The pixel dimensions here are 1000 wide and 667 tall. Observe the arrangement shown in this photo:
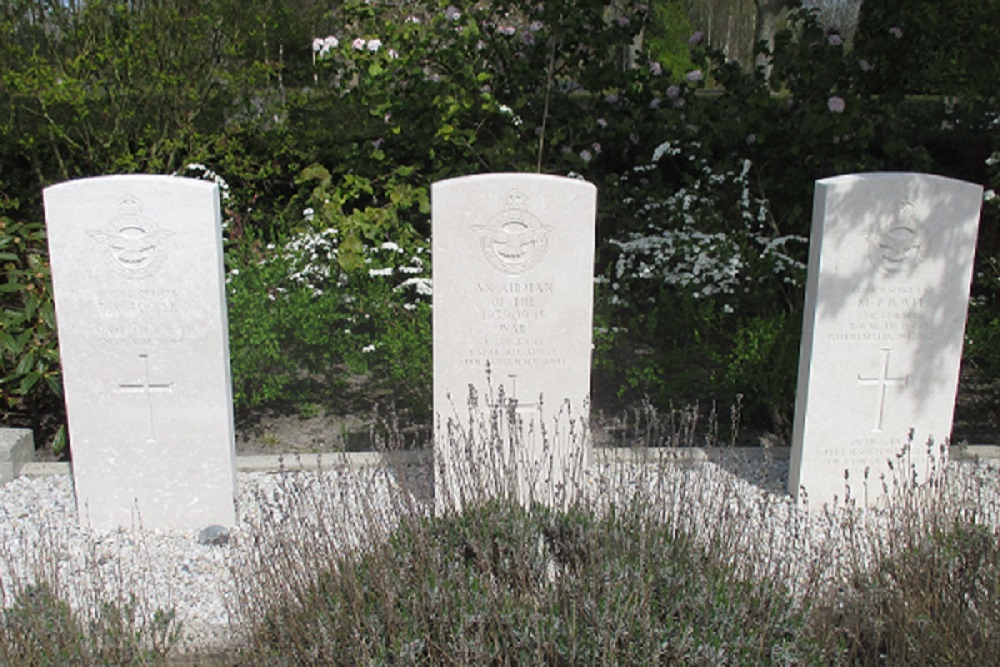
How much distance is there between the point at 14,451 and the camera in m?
4.66

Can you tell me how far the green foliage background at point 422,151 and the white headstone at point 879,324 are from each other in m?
0.82

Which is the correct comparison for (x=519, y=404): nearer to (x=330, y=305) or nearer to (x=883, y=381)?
(x=883, y=381)

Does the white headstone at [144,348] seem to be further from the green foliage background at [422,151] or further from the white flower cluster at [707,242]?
the white flower cluster at [707,242]

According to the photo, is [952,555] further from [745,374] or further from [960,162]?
[960,162]

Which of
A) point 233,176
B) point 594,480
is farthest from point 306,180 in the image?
point 594,480

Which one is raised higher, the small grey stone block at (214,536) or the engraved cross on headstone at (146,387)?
the engraved cross on headstone at (146,387)

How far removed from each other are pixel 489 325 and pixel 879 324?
181 cm

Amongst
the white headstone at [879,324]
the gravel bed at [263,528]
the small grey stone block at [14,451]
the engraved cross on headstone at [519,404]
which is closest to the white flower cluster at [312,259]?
the gravel bed at [263,528]

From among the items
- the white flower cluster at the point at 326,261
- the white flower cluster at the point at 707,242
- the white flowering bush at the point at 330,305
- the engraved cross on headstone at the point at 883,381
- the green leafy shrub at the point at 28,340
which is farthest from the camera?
the white flower cluster at the point at 326,261

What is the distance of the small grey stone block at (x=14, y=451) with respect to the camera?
4609 millimetres

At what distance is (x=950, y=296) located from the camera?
162 inches

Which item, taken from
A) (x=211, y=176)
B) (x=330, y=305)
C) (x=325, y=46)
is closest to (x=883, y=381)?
(x=330, y=305)

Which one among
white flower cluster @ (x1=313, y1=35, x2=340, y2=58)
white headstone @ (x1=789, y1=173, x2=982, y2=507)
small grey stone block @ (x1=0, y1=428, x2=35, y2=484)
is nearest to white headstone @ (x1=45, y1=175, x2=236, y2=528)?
small grey stone block @ (x1=0, y1=428, x2=35, y2=484)

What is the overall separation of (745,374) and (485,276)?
1969 mm
